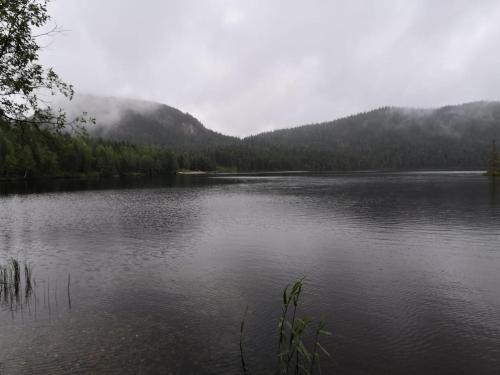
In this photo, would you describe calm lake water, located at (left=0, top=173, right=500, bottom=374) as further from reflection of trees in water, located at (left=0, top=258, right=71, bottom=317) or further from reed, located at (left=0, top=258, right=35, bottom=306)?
reed, located at (left=0, top=258, right=35, bottom=306)

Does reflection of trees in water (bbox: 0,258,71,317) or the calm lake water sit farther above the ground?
reflection of trees in water (bbox: 0,258,71,317)

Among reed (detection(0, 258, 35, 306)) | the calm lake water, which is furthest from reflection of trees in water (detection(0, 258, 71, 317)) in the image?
the calm lake water

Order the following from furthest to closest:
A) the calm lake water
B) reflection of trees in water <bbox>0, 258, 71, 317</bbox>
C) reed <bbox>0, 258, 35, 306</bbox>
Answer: reed <bbox>0, 258, 35, 306</bbox> < reflection of trees in water <bbox>0, 258, 71, 317</bbox> < the calm lake water

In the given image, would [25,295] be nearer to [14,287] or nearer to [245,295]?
[14,287]

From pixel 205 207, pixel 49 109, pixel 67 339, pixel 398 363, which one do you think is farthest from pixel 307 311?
pixel 205 207

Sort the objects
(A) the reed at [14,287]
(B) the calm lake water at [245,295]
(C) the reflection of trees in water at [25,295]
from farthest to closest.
→ (A) the reed at [14,287] < (C) the reflection of trees in water at [25,295] < (B) the calm lake water at [245,295]

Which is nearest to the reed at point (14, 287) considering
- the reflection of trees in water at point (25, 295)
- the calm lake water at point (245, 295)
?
the reflection of trees in water at point (25, 295)

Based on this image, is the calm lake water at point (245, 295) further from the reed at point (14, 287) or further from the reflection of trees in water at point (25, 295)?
the reed at point (14, 287)

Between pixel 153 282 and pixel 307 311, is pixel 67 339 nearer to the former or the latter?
pixel 153 282

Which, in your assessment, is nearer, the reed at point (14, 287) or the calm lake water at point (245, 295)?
the calm lake water at point (245, 295)

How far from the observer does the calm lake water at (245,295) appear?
15.9m

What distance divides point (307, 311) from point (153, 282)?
1204 cm

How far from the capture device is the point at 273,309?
21.1 metres

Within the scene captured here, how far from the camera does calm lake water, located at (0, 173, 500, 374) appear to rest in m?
15.9
